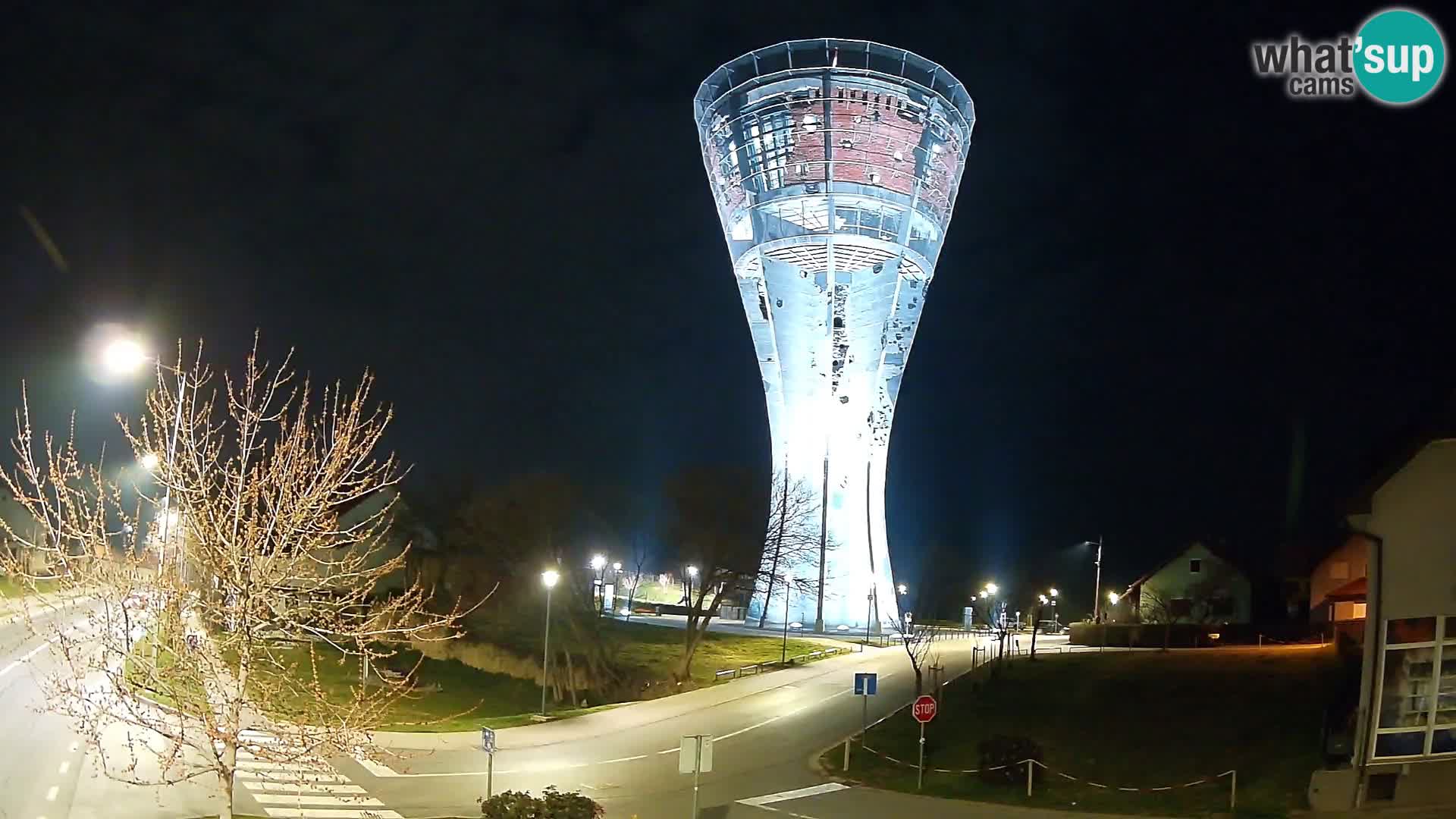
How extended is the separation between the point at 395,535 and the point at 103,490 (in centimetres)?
5811

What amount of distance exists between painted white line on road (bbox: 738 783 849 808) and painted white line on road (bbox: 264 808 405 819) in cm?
627

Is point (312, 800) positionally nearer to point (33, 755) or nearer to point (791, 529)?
point (33, 755)

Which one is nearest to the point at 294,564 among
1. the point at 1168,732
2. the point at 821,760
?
the point at 821,760

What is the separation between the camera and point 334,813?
17.4 meters

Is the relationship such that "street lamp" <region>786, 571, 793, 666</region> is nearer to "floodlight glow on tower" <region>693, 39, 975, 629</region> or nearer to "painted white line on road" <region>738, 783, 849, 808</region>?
"floodlight glow on tower" <region>693, 39, 975, 629</region>

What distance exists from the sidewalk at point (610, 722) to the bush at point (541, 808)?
16.4ft

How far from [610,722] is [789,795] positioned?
9.18m

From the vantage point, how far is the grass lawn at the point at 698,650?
43.7 meters

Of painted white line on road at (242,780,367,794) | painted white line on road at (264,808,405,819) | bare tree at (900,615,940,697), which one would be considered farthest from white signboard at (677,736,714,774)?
bare tree at (900,615,940,697)

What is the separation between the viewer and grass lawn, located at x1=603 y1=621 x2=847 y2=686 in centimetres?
4366

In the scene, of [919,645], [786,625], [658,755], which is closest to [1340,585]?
[919,645]

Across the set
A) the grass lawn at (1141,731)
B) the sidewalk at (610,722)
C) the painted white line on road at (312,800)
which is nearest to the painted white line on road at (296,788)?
the painted white line on road at (312,800)

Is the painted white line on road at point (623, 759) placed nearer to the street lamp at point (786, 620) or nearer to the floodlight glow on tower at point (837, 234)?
the street lamp at point (786, 620)

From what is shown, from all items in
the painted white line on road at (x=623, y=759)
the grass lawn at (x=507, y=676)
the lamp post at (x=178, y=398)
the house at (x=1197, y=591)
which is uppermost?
the lamp post at (x=178, y=398)
